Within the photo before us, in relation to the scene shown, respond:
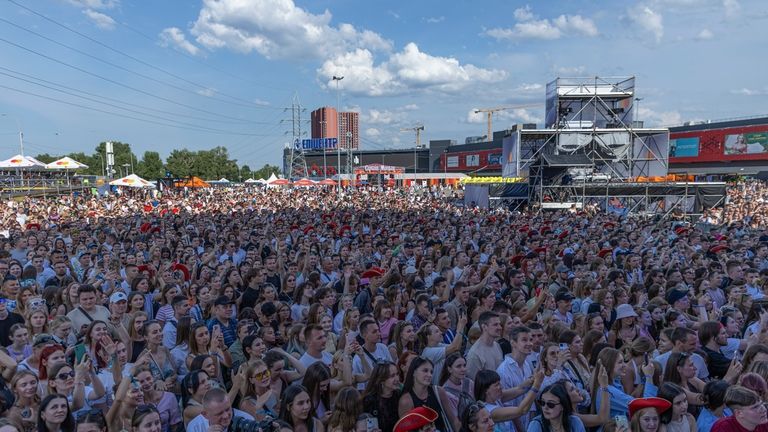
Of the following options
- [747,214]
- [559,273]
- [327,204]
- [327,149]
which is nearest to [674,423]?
[559,273]

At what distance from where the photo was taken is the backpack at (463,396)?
3943mm

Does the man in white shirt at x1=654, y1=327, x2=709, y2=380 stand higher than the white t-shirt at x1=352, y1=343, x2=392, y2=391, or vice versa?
the man in white shirt at x1=654, y1=327, x2=709, y2=380

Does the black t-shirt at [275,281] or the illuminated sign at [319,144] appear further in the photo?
the illuminated sign at [319,144]

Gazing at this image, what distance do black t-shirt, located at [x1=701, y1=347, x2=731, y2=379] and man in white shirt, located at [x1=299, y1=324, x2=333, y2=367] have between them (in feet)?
11.5

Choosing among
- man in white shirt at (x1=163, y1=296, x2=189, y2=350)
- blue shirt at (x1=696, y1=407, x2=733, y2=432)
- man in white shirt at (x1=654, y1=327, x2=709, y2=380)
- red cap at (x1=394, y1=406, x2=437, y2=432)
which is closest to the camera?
red cap at (x1=394, y1=406, x2=437, y2=432)

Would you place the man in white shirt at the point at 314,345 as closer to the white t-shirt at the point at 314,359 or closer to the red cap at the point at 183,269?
the white t-shirt at the point at 314,359

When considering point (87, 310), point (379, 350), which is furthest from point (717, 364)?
point (87, 310)

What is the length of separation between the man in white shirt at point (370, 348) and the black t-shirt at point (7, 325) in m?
3.69

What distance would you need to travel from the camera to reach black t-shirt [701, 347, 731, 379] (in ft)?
16.0

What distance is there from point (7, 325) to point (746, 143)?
55.1 meters

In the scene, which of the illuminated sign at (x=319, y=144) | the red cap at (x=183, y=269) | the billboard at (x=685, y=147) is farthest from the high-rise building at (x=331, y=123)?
the red cap at (x=183, y=269)

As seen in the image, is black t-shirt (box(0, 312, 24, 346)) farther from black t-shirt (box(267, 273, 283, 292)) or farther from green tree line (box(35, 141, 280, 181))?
green tree line (box(35, 141, 280, 181))

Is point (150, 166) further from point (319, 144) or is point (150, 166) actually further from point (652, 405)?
point (652, 405)

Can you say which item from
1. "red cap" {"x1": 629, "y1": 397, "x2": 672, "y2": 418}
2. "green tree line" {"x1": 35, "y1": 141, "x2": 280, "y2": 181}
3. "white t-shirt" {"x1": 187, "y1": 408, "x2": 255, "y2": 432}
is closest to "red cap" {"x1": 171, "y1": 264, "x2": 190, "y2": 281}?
"white t-shirt" {"x1": 187, "y1": 408, "x2": 255, "y2": 432}
